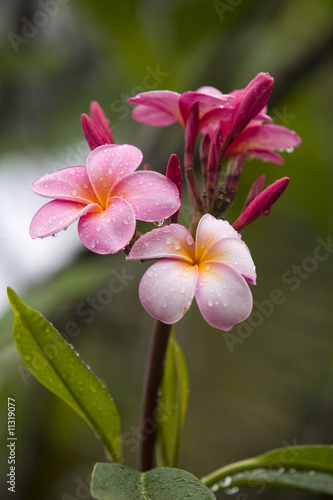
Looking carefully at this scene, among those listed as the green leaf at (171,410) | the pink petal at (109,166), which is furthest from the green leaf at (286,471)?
the pink petal at (109,166)

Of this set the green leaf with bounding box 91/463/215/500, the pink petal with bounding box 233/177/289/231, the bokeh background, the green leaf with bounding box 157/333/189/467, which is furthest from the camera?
the bokeh background

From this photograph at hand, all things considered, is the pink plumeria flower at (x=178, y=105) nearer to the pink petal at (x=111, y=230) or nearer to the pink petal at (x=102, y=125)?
the pink petal at (x=102, y=125)

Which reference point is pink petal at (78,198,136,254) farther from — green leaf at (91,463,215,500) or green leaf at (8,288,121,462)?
green leaf at (91,463,215,500)

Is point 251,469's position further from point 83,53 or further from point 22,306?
point 83,53

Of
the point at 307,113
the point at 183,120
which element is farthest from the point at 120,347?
the point at 183,120

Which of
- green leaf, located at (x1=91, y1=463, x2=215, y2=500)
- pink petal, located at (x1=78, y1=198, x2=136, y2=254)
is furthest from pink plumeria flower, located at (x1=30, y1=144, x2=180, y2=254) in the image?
green leaf, located at (x1=91, y1=463, x2=215, y2=500)
